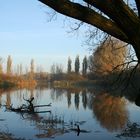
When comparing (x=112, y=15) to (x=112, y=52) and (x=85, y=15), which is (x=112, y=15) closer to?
(x=85, y=15)

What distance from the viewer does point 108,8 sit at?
4.57 metres

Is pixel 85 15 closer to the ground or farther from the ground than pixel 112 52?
farther from the ground

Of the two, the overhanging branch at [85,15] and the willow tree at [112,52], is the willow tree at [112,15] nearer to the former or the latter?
the overhanging branch at [85,15]

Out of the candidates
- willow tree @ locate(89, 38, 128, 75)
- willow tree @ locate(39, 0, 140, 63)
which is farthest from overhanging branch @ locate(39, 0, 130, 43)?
willow tree @ locate(89, 38, 128, 75)

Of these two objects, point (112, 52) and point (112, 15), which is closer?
point (112, 15)

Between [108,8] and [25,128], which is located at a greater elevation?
[108,8]

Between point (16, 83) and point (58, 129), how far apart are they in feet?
181

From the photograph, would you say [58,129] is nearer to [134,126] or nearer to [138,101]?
[134,126]

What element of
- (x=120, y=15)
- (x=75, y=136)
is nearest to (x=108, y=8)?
(x=120, y=15)

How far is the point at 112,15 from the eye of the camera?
4586mm

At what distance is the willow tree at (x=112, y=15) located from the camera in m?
4.55

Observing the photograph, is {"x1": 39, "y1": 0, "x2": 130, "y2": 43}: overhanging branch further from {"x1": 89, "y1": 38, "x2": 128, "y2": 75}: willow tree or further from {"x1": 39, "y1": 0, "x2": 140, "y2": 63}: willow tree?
{"x1": 89, "y1": 38, "x2": 128, "y2": 75}: willow tree

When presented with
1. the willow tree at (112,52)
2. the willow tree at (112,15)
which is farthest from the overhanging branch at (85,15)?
the willow tree at (112,52)

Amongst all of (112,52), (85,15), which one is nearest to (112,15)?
(85,15)
